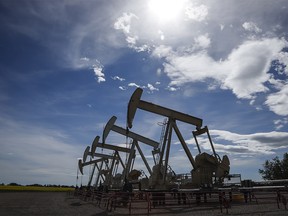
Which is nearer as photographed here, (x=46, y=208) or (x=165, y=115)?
(x=46, y=208)

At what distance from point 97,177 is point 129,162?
1936cm

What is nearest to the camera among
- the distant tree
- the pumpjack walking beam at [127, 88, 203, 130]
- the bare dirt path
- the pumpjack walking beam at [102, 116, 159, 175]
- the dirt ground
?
the dirt ground

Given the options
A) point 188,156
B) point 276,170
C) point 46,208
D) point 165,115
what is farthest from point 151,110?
point 276,170

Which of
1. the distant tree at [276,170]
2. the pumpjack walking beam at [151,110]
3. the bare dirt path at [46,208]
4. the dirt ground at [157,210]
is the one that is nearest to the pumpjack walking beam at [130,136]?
the bare dirt path at [46,208]

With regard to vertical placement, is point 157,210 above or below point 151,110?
below

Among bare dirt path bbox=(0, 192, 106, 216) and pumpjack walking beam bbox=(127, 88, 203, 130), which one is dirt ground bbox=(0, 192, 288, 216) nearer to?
bare dirt path bbox=(0, 192, 106, 216)

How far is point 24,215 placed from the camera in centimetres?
912

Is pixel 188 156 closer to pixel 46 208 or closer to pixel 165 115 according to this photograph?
pixel 165 115

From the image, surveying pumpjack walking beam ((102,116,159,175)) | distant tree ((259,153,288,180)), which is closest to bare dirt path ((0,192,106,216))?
pumpjack walking beam ((102,116,159,175))

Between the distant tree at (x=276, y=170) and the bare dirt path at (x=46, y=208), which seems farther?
the distant tree at (x=276, y=170)

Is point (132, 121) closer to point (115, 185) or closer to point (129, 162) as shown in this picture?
point (129, 162)

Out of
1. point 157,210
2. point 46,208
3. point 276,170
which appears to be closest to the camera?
point 157,210

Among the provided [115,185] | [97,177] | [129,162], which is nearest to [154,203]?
[129,162]

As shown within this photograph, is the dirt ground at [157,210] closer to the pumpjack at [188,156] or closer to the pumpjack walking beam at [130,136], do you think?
the pumpjack at [188,156]
